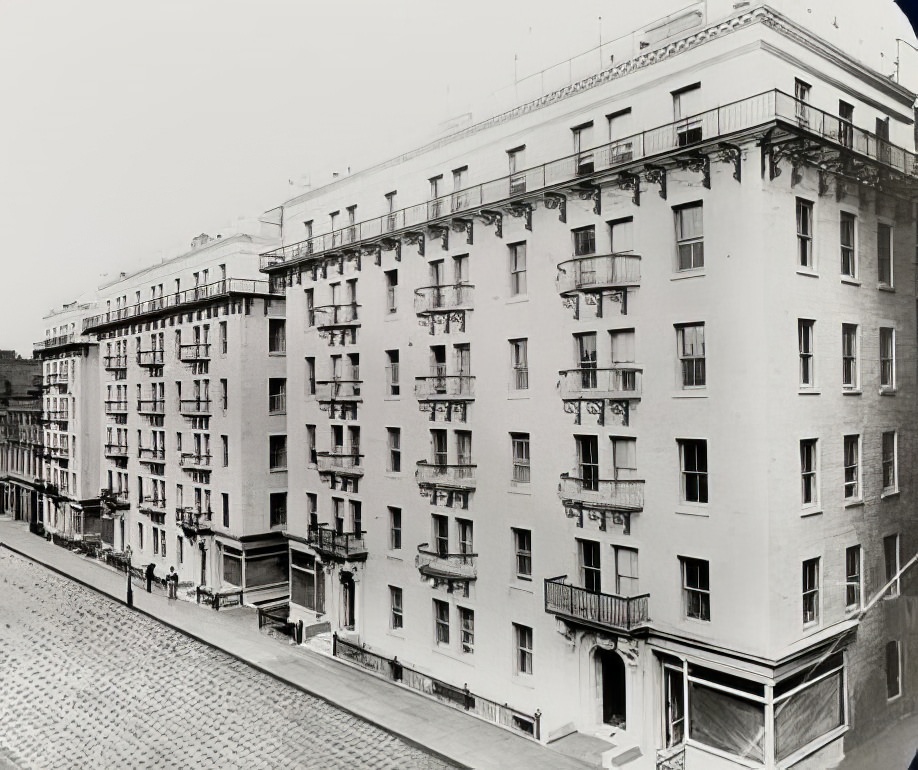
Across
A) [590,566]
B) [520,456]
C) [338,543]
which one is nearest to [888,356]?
[590,566]

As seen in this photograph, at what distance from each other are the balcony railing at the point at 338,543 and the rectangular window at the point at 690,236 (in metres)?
8.16

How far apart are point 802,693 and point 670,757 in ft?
6.24

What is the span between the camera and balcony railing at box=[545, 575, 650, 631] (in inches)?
368

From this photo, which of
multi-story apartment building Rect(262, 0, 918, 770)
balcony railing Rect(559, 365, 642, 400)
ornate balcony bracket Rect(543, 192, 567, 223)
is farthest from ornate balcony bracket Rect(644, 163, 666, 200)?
balcony railing Rect(559, 365, 642, 400)

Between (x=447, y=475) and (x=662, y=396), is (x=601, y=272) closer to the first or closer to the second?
(x=662, y=396)

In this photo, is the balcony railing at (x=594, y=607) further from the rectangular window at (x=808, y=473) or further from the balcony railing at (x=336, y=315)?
the balcony railing at (x=336, y=315)

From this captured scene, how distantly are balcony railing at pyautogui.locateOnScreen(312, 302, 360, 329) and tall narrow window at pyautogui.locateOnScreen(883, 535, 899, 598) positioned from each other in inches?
366

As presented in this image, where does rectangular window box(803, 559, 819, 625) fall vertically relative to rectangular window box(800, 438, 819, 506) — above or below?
below

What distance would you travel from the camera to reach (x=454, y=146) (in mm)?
10039

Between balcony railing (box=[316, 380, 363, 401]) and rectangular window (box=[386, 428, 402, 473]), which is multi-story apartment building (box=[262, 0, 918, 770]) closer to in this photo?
rectangular window (box=[386, 428, 402, 473])

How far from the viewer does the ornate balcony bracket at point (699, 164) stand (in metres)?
8.07

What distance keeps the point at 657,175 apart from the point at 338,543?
9.41 m

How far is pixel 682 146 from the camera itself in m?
8.16

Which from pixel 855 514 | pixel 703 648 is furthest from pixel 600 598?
pixel 855 514
